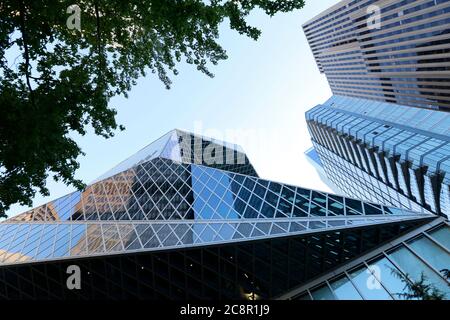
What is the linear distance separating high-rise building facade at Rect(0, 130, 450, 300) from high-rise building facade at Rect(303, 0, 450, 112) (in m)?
51.5

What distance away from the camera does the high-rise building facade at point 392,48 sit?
54.6 metres

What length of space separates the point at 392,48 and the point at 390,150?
38.9m

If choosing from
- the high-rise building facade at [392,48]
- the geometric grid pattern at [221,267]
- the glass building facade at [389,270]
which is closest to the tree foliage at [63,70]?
the geometric grid pattern at [221,267]

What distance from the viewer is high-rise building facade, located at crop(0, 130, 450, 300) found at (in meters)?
15.2

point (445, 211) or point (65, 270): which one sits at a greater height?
point (65, 270)

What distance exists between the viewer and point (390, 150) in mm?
40688

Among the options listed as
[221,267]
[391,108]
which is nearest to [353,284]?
[221,267]

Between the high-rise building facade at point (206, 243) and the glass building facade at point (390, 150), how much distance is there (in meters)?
21.1

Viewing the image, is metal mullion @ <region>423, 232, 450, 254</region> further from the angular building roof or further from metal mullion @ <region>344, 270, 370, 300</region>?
metal mullion @ <region>344, 270, 370, 300</region>

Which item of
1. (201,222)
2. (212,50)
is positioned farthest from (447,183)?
(212,50)

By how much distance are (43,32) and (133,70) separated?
4.05 metres

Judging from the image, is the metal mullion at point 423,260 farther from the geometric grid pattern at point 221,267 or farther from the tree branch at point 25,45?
the tree branch at point 25,45

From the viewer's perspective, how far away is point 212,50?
12.8 metres
